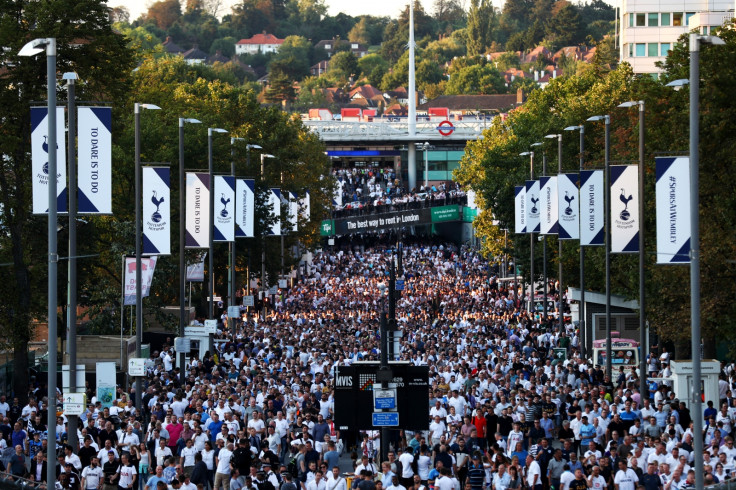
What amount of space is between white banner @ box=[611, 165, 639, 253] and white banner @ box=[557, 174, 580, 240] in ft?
25.3

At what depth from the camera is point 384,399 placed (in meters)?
24.3

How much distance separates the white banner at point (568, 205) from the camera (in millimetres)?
41094

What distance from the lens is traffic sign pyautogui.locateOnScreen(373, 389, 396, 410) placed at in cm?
2431

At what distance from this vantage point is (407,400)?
2453cm

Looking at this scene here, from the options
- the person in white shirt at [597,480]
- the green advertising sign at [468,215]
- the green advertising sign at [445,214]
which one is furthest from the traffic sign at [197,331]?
the green advertising sign at [445,214]

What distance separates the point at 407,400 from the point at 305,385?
867cm

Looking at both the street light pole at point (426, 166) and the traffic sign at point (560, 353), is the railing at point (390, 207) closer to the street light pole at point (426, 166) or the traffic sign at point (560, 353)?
the street light pole at point (426, 166)

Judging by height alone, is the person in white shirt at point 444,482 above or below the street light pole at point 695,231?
below

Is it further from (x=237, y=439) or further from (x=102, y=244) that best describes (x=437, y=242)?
(x=237, y=439)

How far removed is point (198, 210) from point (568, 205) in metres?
11.1

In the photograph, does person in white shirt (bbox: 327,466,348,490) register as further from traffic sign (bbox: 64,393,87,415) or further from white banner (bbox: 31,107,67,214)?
white banner (bbox: 31,107,67,214)

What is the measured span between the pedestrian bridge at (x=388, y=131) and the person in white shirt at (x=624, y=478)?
5046 inches

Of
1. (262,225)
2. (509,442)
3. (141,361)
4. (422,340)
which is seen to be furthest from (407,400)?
(262,225)

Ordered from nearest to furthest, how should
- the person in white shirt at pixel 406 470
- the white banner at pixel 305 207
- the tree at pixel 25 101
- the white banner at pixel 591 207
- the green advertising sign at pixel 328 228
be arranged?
the person in white shirt at pixel 406 470 → the white banner at pixel 591 207 → the tree at pixel 25 101 → the white banner at pixel 305 207 → the green advertising sign at pixel 328 228
